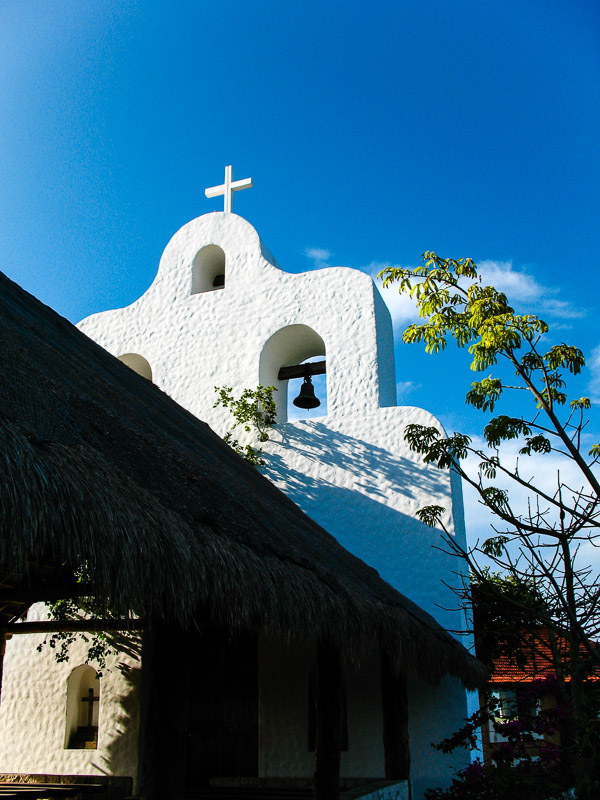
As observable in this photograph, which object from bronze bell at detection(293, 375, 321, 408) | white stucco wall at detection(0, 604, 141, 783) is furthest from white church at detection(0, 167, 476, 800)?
bronze bell at detection(293, 375, 321, 408)

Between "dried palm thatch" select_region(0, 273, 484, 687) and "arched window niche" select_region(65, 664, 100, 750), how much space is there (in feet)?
13.2

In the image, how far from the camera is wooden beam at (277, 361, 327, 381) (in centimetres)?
1113

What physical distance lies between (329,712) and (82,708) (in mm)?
4445

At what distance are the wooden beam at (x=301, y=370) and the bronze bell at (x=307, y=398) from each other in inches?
11.6

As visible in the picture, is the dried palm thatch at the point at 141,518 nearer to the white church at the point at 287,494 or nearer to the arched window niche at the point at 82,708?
the white church at the point at 287,494

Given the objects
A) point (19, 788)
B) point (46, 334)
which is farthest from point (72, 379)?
point (19, 788)

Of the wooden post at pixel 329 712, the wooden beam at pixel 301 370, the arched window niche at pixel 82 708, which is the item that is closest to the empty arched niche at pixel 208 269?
the wooden beam at pixel 301 370

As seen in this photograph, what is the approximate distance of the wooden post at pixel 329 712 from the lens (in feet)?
18.7

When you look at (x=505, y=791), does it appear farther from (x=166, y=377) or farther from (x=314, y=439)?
(x=166, y=377)

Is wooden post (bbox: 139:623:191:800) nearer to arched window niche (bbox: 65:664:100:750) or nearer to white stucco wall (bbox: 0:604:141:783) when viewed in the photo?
white stucco wall (bbox: 0:604:141:783)

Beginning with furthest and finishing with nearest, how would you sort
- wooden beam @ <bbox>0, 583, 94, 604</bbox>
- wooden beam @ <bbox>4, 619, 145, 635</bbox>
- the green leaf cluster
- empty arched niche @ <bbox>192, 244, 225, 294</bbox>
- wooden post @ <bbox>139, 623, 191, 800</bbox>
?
empty arched niche @ <bbox>192, 244, 225, 294</bbox> < the green leaf cluster < wooden beam @ <bbox>4, 619, 145, 635</bbox> < wooden beam @ <bbox>0, 583, 94, 604</bbox> < wooden post @ <bbox>139, 623, 191, 800</bbox>

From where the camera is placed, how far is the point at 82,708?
354 inches

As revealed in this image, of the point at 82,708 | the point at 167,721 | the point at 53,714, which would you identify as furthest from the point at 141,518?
the point at 82,708

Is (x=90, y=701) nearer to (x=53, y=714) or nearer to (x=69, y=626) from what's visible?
(x=53, y=714)
